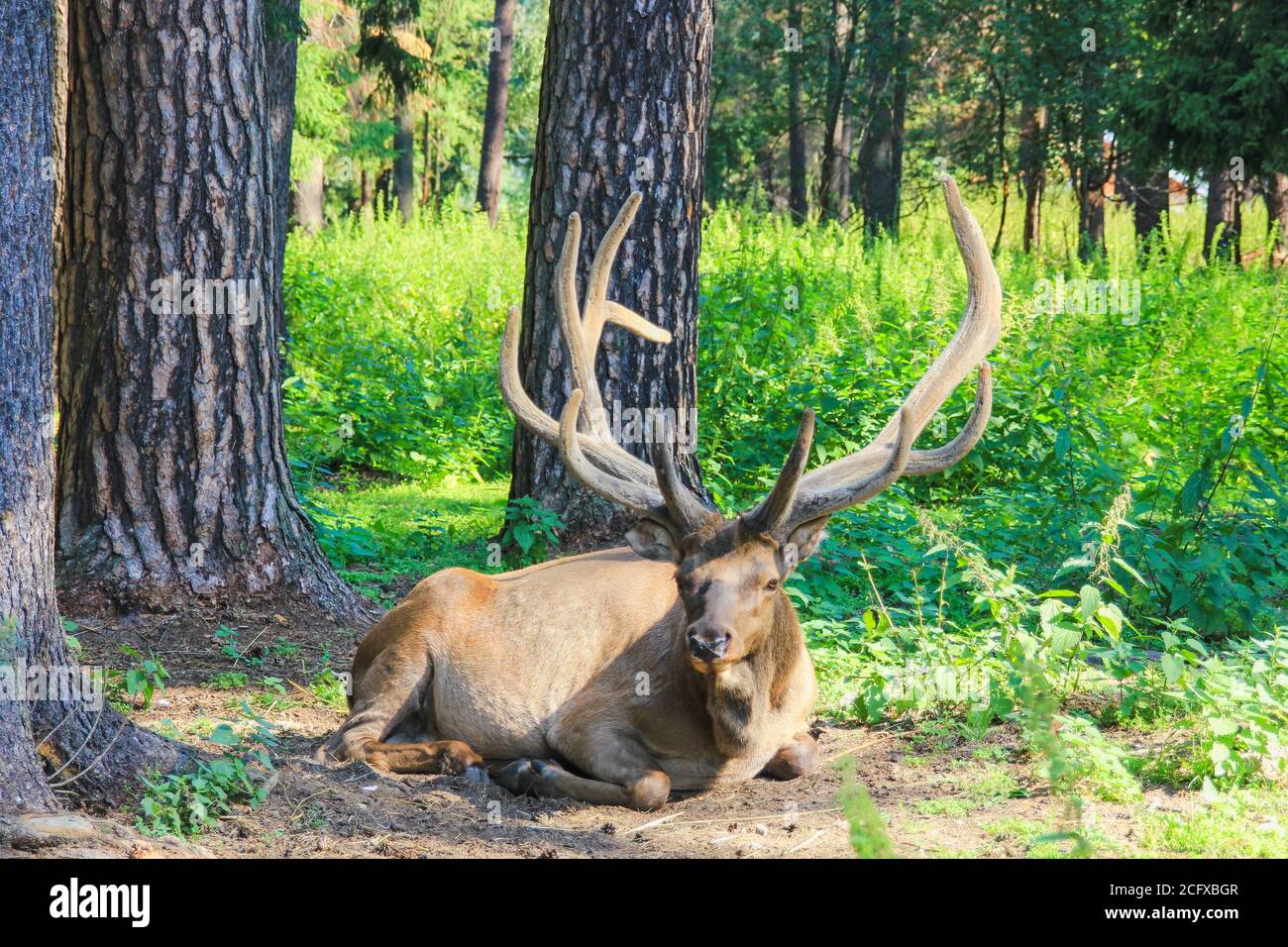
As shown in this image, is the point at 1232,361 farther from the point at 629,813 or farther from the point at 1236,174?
the point at 629,813

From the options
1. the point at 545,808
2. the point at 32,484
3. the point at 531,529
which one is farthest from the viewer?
the point at 531,529

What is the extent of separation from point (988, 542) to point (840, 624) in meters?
1.64

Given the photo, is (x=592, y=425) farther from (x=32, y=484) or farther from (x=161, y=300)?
(x=32, y=484)

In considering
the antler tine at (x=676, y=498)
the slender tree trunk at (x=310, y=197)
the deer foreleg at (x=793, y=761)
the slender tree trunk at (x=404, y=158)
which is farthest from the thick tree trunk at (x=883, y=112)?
the antler tine at (x=676, y=498)

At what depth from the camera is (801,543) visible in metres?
5.36

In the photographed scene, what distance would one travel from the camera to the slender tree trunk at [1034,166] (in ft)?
79.4

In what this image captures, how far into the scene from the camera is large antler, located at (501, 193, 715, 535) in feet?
17.5

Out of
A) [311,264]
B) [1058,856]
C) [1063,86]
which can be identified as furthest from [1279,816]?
[1063,86]

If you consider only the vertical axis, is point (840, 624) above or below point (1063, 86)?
below

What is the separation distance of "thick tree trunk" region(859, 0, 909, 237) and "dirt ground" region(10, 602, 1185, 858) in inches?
784

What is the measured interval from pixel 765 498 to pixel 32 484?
101 inches

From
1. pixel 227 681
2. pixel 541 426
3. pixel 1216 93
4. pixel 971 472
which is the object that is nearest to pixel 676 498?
pixel 541 426

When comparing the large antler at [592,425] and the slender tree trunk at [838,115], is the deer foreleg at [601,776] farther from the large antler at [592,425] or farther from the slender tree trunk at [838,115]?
the slender tree trunk at [838,115]

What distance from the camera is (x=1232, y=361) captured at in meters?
11.4
